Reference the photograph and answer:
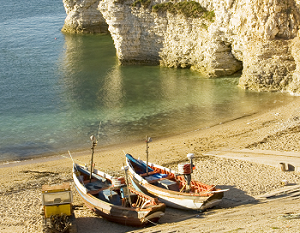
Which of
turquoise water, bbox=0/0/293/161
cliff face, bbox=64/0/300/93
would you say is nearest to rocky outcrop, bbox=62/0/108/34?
turquoise water, bbox=0/0/293/161

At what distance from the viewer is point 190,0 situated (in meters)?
40.7

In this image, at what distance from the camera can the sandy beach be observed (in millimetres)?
16359

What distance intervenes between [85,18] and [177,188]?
4805 centimetres

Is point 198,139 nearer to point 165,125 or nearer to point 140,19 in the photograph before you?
point 165,125

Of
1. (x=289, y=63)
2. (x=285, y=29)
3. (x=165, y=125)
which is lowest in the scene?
(x=165, y=125)

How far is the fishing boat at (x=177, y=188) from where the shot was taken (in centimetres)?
1748

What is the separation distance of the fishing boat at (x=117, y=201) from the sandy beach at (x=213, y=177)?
0.42 meters

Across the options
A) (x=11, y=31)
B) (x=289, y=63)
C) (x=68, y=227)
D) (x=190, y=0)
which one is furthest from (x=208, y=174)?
(x=11, y=31)

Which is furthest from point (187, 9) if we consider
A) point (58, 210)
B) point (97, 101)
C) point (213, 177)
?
point (58, 210)

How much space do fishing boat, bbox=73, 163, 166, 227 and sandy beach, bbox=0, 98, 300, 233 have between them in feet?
1.36

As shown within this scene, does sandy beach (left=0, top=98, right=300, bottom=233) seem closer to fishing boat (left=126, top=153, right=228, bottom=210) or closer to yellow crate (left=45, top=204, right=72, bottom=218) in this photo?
fishing boat (left=126, top=153, right=228, bottom=210)

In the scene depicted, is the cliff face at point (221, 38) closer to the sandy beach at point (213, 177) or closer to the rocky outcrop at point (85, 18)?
the sandy beach at point (213, 177)

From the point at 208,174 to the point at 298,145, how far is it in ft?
19.8

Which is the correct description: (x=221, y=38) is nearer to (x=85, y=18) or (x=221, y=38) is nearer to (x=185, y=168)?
(x=185, y=168)
